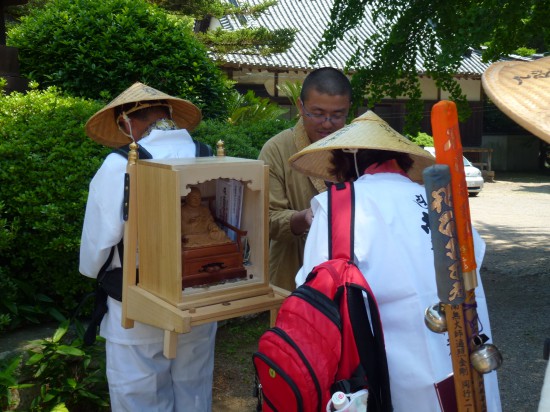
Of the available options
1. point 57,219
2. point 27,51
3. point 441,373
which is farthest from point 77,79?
point 441,373

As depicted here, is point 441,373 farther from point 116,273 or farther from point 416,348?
point 116,273

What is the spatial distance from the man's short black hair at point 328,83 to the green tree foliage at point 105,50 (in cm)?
257

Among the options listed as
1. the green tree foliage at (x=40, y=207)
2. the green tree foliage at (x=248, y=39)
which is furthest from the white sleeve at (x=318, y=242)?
the green tree foliage at (x=248, y=39)

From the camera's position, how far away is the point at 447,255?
140cm

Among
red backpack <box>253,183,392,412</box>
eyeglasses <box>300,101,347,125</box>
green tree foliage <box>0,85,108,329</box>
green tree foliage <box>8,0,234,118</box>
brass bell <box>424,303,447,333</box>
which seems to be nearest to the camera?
brass bell <box>424,303,447,333</box>

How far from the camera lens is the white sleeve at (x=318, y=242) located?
6.15 ft

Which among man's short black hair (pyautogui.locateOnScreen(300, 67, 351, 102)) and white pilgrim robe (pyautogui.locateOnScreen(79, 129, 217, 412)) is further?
man's short black hair (pyautogui.locateOnScreen(300, 67, 351, 102))

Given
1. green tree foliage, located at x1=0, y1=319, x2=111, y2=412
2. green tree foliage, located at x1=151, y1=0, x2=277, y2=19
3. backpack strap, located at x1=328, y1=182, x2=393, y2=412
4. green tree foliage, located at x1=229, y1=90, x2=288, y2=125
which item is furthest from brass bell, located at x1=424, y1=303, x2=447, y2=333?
green tree foliage, located at x1=151, y1=0, x2=277, y2=19

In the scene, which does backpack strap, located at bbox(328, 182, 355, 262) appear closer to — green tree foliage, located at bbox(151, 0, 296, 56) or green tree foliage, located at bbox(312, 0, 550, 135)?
green tree foliage, located at bbox(312, 0, 550, 135)

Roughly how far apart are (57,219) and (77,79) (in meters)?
1.81

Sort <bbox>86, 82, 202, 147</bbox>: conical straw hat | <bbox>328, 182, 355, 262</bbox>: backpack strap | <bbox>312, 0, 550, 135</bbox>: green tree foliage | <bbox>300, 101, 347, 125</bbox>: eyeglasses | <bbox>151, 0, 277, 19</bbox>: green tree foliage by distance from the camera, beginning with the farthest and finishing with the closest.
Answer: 1. <bbox>151, 0, 277, 19</bbox>: green tree foliage
2. <bbox>312, 0, 550, 135</bbox>: green tree foliage
3. <bbox>300, 101, 347, 125</bbox>: eyeglasses
4. <bbox>86, 82, 202, 147</bbox>: conical straw hat
5. <bbox>328, 182, 355, 262</bbox>: backpack strap

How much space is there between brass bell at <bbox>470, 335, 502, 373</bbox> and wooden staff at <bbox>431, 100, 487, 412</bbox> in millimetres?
27

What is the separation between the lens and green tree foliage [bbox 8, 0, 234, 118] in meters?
5.07

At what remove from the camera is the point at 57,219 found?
12.1ft
